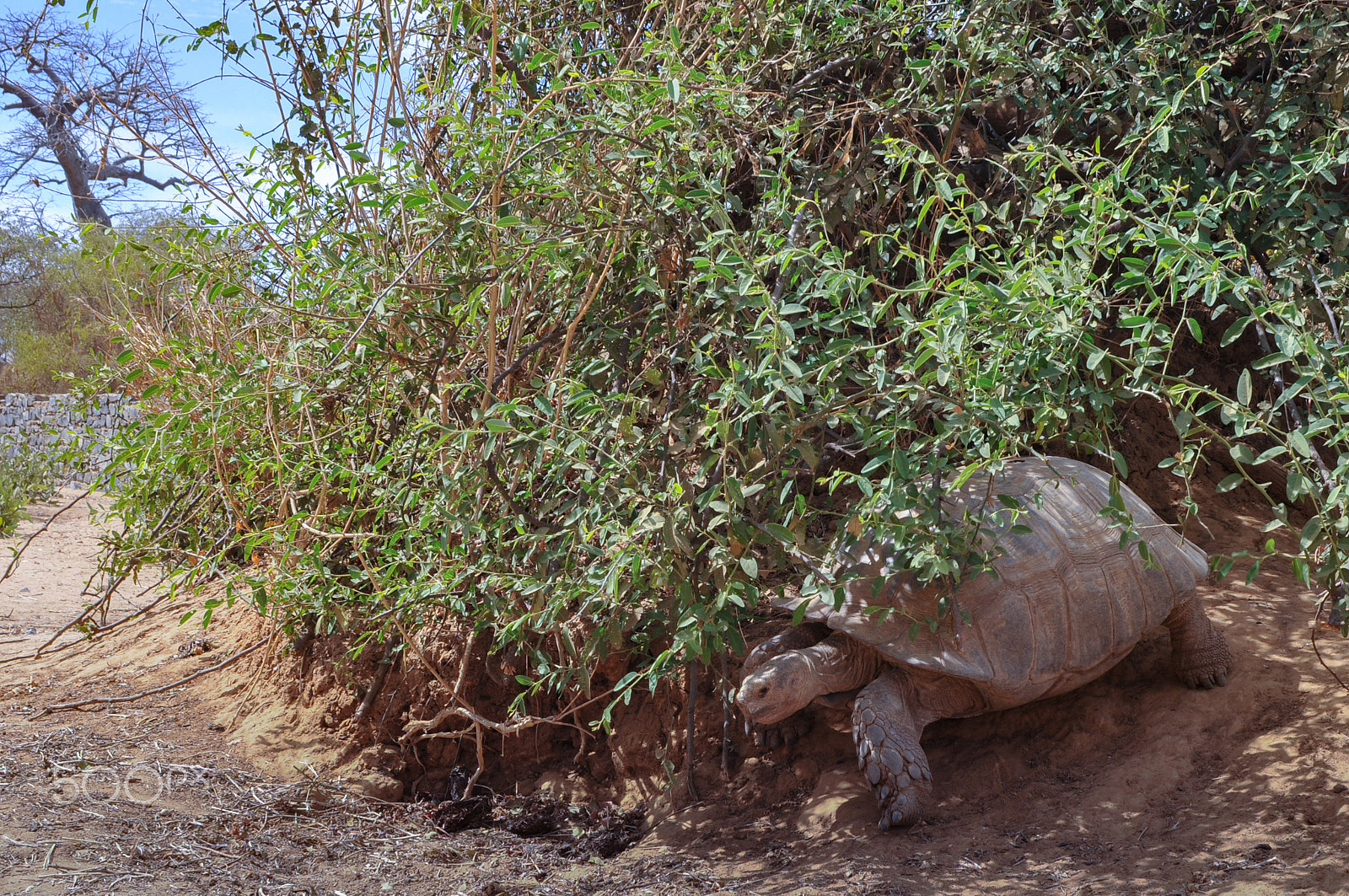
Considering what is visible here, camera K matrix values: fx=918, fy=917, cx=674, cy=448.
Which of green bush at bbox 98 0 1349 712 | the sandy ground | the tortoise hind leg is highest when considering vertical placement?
green bush at bbox 98 0 1349 712

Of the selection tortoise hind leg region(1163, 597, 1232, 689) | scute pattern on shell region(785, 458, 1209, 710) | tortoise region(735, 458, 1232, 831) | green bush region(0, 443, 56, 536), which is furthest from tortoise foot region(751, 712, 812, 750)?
green bush region(0, 443, 56, 536)

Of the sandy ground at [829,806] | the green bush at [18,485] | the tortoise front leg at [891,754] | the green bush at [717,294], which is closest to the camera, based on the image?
the green bush at [717,294]

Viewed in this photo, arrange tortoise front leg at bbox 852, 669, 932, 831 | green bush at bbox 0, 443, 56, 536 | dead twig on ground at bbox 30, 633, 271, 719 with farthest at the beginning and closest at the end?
green bush at bbox 0, 443, 56, 536
dead twig on ground at bbox 30, 633, 271, 719
tortoise front leg at bbox 852, 669, 932, 831

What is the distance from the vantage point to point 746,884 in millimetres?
2566

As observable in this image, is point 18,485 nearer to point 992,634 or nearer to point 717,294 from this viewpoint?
point 717,294

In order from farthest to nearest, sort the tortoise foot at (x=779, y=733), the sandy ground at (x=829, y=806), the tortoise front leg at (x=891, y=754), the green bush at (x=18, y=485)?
the green bush at (x=18, y=485) → the tortoise foot at (x=779, y=733) → the tortoise front leg at (x=891, y=754) → the sandy ground at (x=829, y=806)

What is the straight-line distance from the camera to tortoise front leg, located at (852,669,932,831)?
2697 mm

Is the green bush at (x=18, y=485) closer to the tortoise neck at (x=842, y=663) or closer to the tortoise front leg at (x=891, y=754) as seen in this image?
the tortoise neck at (x=842, y=663)

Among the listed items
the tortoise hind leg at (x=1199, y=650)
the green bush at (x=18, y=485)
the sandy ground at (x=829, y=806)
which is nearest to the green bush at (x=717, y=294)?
the tortoise hind leg at (x=1199, y=650)

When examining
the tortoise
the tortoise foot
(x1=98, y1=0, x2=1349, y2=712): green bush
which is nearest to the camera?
(x1=98, y1=0, x2=1349, y2=712): green bush

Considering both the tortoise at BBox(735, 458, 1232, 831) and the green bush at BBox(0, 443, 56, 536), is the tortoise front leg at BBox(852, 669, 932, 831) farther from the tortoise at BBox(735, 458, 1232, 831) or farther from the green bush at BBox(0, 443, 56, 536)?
the green bush at BBox(0, 443, 56, 536)

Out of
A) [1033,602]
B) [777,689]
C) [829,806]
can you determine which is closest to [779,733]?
[829,806]

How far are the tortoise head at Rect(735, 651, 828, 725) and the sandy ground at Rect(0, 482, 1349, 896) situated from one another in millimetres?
350

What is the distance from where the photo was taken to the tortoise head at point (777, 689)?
2.85 metres
